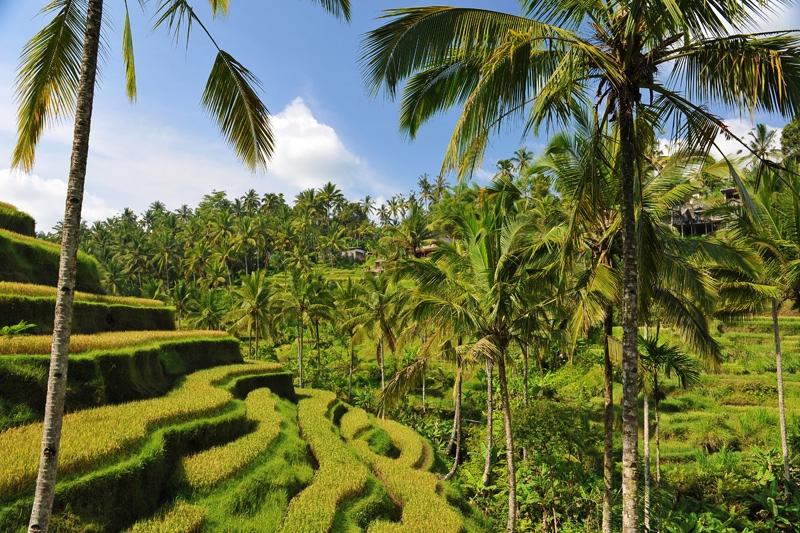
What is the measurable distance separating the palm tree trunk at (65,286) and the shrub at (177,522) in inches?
186

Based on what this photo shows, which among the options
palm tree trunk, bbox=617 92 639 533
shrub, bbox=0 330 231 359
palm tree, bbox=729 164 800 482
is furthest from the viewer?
palm tree, bbox=729 164 800 482

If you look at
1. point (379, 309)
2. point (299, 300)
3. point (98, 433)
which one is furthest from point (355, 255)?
point (98, 433)

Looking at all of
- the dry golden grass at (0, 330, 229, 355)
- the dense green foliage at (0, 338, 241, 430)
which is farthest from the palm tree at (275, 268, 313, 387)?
the dense green foliage at (0, 338, 241, 430)

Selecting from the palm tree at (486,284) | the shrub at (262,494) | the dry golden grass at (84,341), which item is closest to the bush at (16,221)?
the dry golden grass at (84,341)

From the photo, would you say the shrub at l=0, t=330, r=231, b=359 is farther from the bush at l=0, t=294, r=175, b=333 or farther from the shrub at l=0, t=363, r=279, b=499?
the shrub at l=0, t=363, r=279, b=499

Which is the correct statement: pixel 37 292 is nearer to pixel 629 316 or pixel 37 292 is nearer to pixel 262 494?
pixel 262 494

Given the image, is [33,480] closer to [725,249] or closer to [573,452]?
[725,249]

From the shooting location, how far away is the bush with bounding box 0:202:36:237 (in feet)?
61.0

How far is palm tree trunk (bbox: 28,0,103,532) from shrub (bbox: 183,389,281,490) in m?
6.14

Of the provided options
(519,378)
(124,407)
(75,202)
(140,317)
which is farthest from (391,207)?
(75,202)

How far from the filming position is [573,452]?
17.2 meters

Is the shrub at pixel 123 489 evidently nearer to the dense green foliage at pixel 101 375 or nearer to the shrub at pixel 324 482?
the dense green foliage at pixel 101 375

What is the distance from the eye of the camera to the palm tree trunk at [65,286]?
412cm

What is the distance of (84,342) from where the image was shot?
41.5ft
